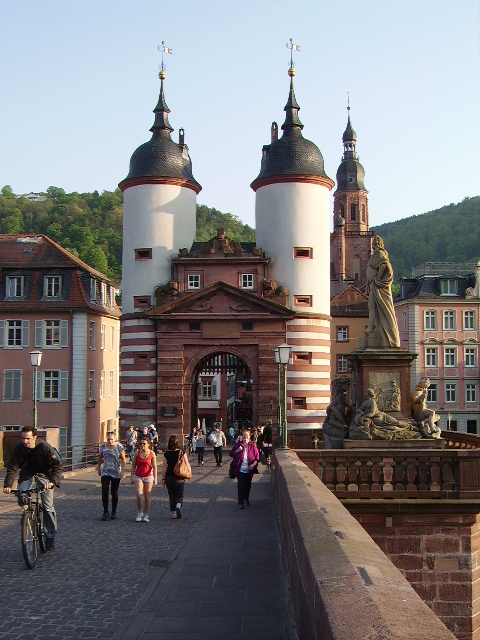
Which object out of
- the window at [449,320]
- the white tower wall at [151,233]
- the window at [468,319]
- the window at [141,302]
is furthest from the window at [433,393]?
the window at [141,302]

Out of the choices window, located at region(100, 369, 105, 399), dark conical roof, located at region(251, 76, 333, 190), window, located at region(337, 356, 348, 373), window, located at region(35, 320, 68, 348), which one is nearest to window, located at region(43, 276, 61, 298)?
window, located at region(35, 320, 68, 348)

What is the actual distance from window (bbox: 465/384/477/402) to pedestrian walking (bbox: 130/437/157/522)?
46082mm

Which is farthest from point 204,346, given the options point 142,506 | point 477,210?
point 477,210

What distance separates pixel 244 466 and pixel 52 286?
1198 inches

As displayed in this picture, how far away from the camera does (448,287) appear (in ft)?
194

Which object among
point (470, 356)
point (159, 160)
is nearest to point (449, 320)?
point (470, 356)

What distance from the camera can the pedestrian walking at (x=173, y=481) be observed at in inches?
607

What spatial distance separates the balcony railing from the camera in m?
13.7

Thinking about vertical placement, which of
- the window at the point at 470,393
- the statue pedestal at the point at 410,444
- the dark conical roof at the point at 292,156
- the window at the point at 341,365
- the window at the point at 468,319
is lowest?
the statue pedestal at the point at 410,444

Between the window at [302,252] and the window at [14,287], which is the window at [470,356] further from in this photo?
the window at [14,287]

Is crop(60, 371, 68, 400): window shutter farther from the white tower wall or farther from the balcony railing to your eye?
the balcony railing

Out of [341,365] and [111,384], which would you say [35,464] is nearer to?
[111,384]

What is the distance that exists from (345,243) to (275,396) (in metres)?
63.0

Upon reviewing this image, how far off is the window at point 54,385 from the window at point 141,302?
19.3 feet
